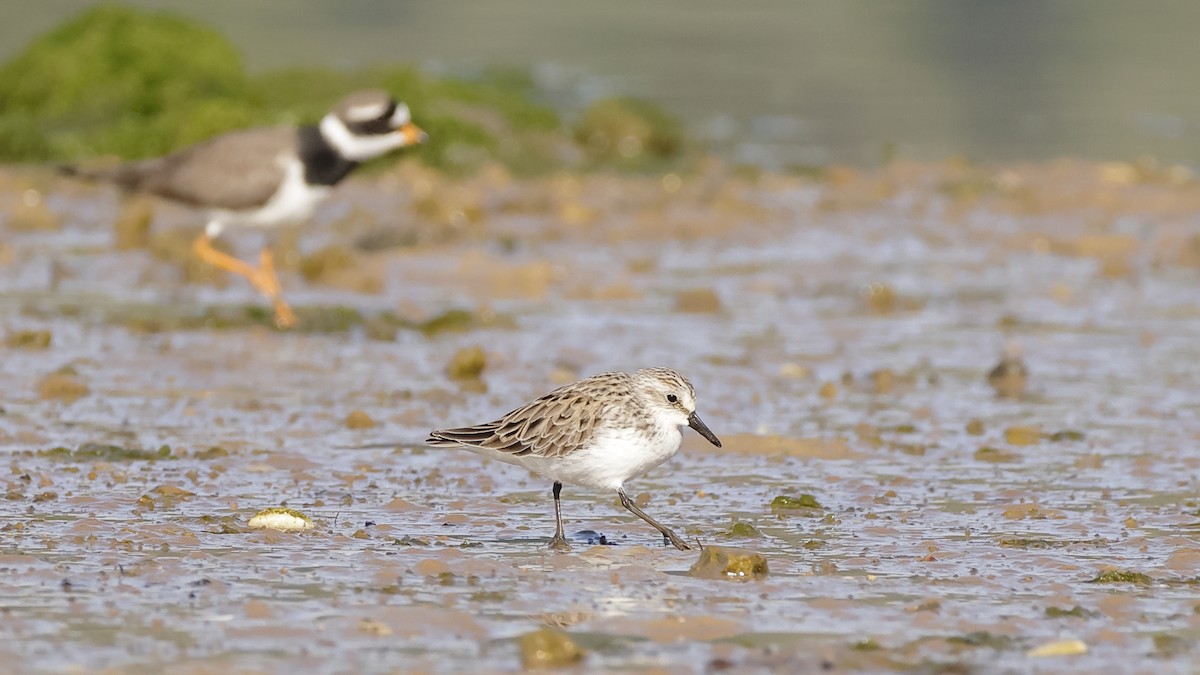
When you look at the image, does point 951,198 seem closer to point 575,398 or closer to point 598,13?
point 575,398

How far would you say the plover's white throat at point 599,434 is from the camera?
7.07 metres

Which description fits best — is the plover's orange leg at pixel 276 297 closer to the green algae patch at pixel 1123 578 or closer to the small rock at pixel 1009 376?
the small rock at pixel 1009 376

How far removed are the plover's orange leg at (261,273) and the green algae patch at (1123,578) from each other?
7000 mm

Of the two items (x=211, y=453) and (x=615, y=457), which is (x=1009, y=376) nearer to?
(x=615, y=457)

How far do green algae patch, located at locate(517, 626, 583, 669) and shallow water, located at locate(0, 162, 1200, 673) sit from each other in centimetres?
9

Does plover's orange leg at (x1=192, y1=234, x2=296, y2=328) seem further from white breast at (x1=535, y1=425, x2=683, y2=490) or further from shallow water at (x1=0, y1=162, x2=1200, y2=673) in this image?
white breast at (x1=535, y1=425, x2=683, y2=490)

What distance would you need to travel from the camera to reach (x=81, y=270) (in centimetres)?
1404

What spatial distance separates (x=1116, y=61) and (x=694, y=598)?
96.4ft

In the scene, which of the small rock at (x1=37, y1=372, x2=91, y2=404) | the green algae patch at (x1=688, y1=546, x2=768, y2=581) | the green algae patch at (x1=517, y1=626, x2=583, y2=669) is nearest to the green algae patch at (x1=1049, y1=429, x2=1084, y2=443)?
the green algae patch at (x1=688, y1=546, x2=768, y2=581)

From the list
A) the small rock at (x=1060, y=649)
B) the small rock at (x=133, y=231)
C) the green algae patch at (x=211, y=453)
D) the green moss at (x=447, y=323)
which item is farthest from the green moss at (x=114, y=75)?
the small rock at (x=1060, y=649)

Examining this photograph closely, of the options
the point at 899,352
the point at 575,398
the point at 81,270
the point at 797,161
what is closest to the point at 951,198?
the point at 797,161

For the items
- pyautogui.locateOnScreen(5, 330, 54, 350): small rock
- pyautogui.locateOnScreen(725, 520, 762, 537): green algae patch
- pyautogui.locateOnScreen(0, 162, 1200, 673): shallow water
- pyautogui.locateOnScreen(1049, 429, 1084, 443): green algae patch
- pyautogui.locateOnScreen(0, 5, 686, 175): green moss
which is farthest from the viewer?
pyautogui.locateOnScreen(0, 5, 686, 175): green moss

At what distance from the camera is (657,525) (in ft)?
23.2

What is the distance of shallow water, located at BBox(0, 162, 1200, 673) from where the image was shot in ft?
18.7
